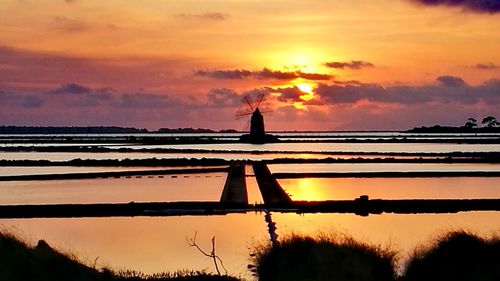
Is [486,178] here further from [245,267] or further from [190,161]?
[245,267]

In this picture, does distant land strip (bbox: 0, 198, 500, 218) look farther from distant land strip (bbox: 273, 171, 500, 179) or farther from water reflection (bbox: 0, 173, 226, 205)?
distant land strip (bbox: 273, 171, 500, 179)

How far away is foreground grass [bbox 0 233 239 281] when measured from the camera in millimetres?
8312

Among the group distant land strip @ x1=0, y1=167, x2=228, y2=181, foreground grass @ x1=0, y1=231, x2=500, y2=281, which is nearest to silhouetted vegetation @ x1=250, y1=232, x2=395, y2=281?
foreground grass @ x1=0, y1=231, x2=500, y2=281

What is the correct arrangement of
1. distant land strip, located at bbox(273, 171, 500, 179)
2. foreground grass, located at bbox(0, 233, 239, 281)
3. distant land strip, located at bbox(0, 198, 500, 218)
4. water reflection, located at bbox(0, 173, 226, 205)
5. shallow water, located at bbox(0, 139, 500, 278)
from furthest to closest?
1. distant land strip, located at bbox(273, 171, 500, 179)
2. water reflection, located at bbox(0, 173, 226, 205)
3. distant land strip, located at bbox(0, 198, 500, 218)
4. shallow water, located at bbox(0, 139, 500, 278)
5. foreground grass, located at bbox(0, 233, 239, 281)

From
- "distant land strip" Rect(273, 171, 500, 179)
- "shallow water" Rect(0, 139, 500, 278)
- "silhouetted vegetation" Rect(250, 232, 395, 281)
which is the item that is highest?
"distant land strip" Rect(273, 171, 500, 179)

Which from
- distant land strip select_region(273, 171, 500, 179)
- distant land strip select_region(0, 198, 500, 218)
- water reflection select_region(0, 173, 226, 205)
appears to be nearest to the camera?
distant land strip select_region(0, 198, 500, 218)

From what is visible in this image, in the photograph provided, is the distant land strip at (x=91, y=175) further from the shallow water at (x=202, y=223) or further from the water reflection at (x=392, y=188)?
the water reflection at (x=392, y=188)

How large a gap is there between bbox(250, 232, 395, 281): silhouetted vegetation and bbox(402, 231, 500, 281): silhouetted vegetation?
33 centimetres

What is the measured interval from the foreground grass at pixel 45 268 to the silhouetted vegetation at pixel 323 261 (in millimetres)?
531

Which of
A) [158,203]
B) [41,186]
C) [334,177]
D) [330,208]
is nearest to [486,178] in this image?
[334,177]

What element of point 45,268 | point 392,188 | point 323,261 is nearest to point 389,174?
point 392,188

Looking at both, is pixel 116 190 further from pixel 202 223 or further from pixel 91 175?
pixel 202 223

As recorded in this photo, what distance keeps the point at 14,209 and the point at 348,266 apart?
1200cm

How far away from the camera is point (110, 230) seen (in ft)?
49.3
